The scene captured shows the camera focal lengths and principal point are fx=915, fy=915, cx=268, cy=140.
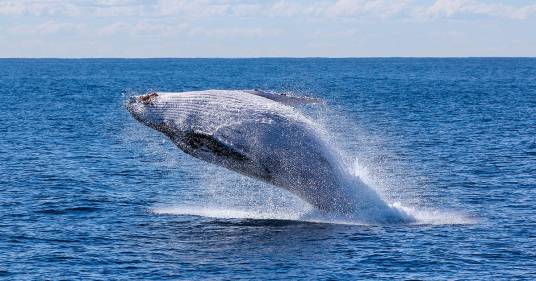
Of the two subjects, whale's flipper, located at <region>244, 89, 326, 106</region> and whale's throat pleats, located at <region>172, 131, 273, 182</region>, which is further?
whale's throat pleats, located at <region>172, 131, 273, 182</region>

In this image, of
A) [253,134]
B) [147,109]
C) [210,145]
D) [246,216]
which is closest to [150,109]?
[147,109]

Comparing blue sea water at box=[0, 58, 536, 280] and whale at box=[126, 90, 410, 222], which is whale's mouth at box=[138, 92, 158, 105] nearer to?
whale at box=[126, 90, 410, 222]

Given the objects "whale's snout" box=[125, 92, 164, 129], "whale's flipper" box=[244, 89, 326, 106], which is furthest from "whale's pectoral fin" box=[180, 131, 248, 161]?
"whale's flipper" box=[244, 89, 326, 106]

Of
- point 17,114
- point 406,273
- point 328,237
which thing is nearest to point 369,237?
point 328,237

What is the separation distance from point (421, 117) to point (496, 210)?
49270 millimetres

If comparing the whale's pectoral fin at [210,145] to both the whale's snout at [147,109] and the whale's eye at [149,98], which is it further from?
the whale's eye at [149,98]

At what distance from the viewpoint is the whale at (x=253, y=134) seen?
2736cm

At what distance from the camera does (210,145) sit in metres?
27.7

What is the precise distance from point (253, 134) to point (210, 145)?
1344mm

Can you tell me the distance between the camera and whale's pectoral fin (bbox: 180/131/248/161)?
27469 mm

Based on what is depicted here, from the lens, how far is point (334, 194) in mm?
28875

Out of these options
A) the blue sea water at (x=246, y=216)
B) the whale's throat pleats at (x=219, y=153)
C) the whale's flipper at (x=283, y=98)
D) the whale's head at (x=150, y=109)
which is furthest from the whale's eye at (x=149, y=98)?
the blue sea water at (x=246, y=216)

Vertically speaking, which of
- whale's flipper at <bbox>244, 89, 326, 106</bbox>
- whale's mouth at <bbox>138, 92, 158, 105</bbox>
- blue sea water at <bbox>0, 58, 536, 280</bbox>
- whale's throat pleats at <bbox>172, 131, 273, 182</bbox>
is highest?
whale's flipper at <bbox>244, 89, 326, 106</bbox>

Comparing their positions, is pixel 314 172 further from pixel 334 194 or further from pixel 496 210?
pixel 496 210
